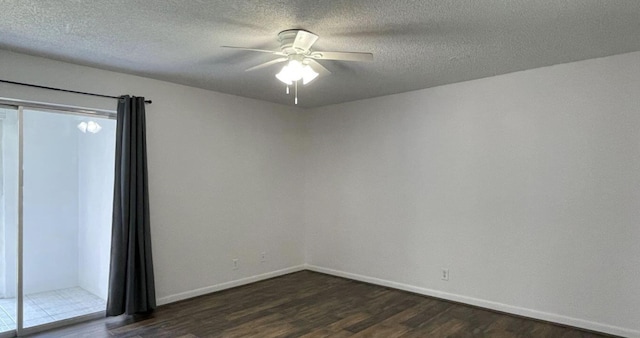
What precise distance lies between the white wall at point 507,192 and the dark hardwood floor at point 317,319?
36 centimetres

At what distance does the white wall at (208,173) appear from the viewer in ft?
13.2

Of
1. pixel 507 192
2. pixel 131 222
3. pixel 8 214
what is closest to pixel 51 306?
pixel 8 214

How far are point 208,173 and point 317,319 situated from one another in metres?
2.25

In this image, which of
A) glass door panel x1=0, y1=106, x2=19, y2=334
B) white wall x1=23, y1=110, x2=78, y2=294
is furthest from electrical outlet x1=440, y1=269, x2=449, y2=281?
glass door panel x1=0, y1=106, x2=19, y2=334

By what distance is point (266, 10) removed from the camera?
2559 mm

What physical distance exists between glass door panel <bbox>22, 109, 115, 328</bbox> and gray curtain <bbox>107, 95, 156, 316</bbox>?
33 cm

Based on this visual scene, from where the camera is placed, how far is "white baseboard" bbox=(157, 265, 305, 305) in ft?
14.9

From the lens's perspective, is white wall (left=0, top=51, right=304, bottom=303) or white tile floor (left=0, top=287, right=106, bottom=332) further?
white wall (left=0, top=51, right=304, bottom=303)

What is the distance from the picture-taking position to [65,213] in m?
4.14

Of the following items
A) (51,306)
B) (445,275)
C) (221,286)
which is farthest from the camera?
(221,286)

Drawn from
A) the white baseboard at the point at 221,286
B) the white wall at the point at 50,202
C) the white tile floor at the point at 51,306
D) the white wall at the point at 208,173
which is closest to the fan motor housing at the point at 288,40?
the white wall at the point at 208,173

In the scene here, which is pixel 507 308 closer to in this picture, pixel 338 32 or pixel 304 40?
pixel 338 32

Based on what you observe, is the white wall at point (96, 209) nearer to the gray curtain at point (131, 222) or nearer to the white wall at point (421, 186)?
the gray curtain at point (131, 222)

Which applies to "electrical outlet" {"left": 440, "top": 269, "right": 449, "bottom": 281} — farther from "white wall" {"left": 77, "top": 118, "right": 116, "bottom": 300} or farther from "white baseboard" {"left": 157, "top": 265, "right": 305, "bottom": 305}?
"white wall" {"left": 77, "top": 118, "right": 116, "bottom": 300}
